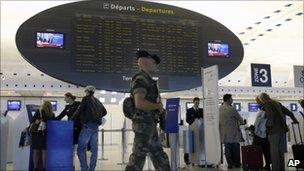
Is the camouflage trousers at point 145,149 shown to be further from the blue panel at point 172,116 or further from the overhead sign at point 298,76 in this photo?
the overhead sign at point 298,76

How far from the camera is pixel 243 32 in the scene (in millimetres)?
13047

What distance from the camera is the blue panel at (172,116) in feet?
22.6

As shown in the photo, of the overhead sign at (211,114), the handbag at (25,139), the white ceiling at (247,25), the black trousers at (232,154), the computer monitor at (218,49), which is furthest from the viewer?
the white ceiling at (247,25)

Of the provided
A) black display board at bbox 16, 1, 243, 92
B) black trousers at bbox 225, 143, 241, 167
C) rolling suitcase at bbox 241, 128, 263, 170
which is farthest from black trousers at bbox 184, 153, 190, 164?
black display board at bbox 16, 1, 243, 92

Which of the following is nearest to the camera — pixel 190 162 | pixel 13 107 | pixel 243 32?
pixel 190 162

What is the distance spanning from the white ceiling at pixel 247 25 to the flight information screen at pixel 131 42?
3.23 metres

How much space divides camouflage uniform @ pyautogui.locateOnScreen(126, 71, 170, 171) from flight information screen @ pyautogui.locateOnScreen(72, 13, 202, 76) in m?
2.78

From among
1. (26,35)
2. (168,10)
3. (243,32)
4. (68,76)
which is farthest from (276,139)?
(243,32)

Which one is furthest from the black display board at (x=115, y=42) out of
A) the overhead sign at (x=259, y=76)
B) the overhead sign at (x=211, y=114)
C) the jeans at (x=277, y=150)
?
the overhead sign at (x=259, y=76)

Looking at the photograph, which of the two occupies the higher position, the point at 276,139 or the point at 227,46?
the point at 227,46

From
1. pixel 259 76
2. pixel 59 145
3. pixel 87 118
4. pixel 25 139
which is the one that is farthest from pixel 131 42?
pixel 259 76

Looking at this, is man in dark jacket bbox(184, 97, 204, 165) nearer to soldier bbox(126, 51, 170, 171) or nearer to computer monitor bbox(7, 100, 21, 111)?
soldier bbox(126, 51, 170, 171)

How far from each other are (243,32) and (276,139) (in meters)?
7.52

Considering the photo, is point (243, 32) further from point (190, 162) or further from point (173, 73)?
point (173, 73)
